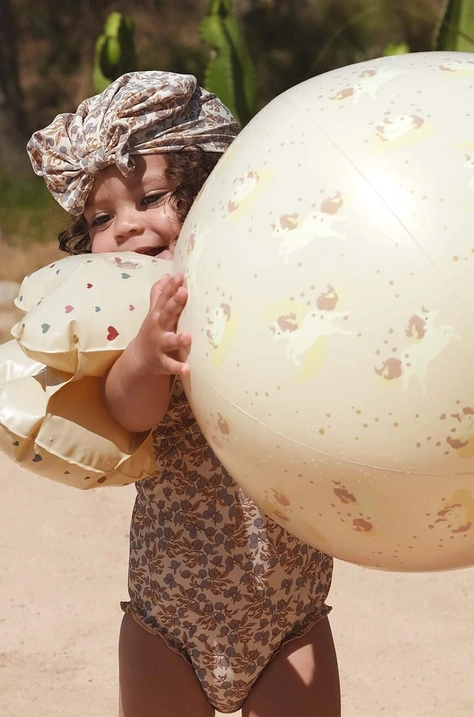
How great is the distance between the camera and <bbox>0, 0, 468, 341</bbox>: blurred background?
26.7 ft

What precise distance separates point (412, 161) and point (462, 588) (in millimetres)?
2813

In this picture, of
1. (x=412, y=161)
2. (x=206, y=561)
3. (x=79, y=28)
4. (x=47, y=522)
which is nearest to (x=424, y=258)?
(x=412, y=161)

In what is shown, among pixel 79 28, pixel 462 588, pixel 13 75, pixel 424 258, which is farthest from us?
pixel 79 28

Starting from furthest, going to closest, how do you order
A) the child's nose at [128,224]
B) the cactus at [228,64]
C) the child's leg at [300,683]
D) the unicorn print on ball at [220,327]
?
the cactus at [228,64] < the child's leg at [300,683] < the child's nose at [128,224] < the unicorn print on ball at [220,327]

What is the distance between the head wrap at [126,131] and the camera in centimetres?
244

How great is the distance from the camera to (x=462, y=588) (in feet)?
13.9

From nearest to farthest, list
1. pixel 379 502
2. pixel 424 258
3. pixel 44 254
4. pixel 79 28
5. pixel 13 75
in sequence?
1. pixel 424 258
2. pixel 379 502
3. pixel 44 254
4. pixel 13 75
5. pixel 79 28

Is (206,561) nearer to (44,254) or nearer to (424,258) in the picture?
(424,258)

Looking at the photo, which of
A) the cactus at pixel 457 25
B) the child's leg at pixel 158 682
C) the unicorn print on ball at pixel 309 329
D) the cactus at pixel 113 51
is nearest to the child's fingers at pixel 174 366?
the unicorn print on ball at pixel 309 329

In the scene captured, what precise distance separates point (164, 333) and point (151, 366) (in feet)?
0.32

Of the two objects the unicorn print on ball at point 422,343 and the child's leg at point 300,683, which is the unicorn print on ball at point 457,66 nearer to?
the unicorn print on ball at point 422,343

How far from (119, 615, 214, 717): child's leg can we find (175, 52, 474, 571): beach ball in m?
0.76

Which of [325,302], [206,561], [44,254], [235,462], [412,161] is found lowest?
[44,254]

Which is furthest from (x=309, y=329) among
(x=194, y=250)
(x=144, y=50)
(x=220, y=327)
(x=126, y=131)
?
(x=144, y=50)
